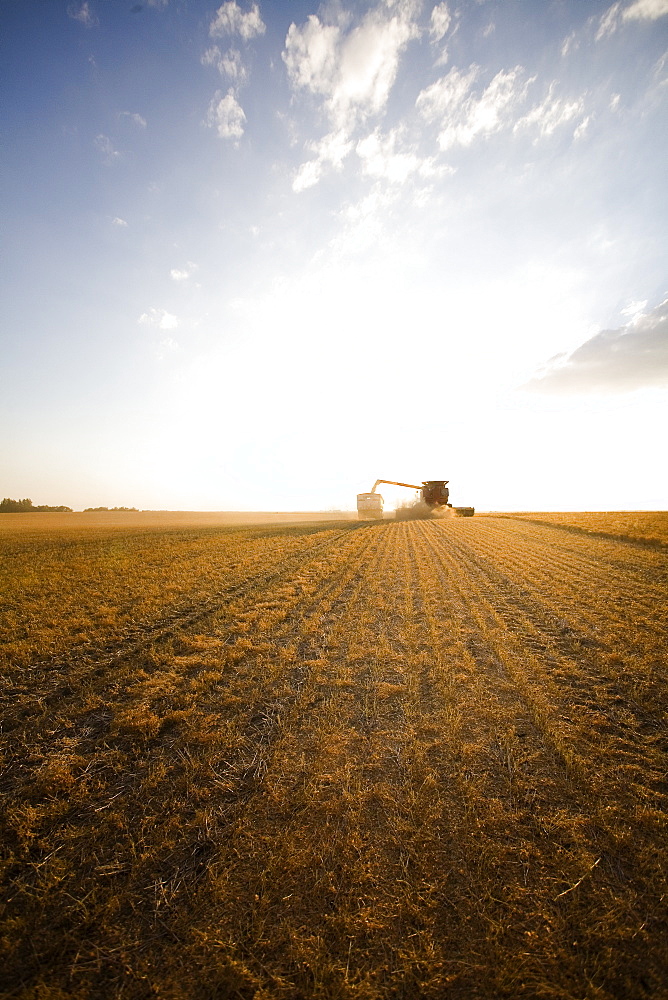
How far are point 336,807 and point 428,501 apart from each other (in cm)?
4286

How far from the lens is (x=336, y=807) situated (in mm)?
3428

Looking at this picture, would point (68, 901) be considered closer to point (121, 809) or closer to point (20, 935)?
point (20, 935)

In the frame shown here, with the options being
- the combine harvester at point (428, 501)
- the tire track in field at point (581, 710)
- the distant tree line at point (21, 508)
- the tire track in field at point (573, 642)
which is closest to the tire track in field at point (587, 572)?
the tire track in field at point (573, 642)

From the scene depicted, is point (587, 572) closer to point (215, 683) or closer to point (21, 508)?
point (215, 683)

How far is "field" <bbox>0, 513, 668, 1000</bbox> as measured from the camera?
2.32m

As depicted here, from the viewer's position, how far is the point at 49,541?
912 inches

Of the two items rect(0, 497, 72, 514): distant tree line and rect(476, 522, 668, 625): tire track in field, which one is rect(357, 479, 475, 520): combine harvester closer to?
rect(476, 522, 668, 625): tire track in field

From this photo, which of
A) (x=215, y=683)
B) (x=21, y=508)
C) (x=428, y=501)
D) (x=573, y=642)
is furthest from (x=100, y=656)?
(x=21, y=508)

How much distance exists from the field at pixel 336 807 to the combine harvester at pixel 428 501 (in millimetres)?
36806

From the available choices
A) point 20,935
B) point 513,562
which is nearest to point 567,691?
point 20,935

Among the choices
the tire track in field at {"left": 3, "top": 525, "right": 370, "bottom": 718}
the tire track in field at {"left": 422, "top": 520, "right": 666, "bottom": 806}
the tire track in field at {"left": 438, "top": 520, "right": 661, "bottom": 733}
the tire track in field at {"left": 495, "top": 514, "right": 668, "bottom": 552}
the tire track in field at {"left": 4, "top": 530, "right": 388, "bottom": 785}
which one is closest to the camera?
the tire track in field at {"left": 422, "top": 520, "right": 666, "bottom": 806}

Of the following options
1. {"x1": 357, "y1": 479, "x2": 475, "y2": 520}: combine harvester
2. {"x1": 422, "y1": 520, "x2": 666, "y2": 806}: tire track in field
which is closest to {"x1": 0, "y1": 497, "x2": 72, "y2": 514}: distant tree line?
{"x1": 357, "y1": 479, "x2": 475, "y2": 520}: combine harvester

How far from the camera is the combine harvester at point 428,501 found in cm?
4447

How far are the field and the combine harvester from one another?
36.8m
